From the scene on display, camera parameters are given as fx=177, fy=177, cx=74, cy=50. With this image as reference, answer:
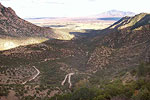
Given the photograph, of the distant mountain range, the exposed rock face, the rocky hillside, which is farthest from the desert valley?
the exposed rock face

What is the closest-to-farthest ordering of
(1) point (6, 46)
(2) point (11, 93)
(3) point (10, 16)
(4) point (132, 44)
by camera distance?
(2) point (11, 93)
(4) point (132, 44)
(1) point (6, 46)
(3) point (10, 16)

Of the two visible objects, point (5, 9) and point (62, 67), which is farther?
point (5, 9)

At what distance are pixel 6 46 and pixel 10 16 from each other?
55.7 m

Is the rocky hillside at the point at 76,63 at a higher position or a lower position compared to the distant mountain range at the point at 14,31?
lower

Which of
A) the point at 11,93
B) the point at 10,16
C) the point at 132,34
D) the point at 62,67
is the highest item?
the point at 10,16

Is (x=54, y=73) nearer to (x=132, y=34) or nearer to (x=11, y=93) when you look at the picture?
(x=11, y=93)

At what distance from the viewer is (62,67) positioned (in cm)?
6788

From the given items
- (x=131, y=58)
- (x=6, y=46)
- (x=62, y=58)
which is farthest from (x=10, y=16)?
(x=131, y=58)

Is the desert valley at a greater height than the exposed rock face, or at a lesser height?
lesser

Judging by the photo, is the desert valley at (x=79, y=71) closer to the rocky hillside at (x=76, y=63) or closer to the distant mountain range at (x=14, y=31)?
the rocky hillside at (x=76, y=63)

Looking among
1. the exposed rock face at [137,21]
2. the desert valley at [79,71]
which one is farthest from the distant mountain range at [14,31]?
the exposed rock face at [137,21]

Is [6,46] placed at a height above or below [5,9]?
below

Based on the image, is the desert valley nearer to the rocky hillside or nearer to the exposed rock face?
the rocky hillside

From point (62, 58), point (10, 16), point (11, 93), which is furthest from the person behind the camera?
point (10, 16)
